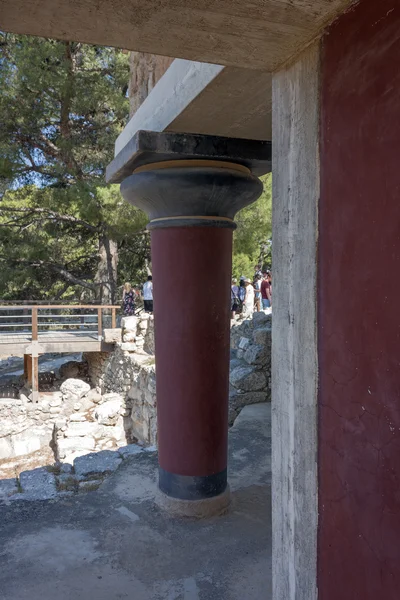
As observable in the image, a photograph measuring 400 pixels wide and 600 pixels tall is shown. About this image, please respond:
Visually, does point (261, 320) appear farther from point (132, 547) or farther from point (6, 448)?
point (132, 547)

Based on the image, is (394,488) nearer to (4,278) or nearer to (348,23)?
(348,23)

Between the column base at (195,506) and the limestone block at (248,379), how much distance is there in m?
2.74

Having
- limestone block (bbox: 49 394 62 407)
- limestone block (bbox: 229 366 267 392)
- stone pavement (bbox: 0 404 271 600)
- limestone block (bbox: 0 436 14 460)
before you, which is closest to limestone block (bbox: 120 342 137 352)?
limestone block (bbox: 49 394 62 407)

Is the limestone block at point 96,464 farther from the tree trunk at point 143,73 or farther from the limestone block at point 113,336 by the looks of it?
the limestone block at point 113,336

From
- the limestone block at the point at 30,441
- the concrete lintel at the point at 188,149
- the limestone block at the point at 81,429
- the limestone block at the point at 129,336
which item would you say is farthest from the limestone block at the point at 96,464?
the limestone block at the point at 129,336

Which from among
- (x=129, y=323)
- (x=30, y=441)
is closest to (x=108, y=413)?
(x=30, y=441)

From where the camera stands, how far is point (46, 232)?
14305mm

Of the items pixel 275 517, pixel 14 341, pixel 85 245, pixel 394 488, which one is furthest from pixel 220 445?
pixel 85 245

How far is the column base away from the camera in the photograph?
3266 millimetres

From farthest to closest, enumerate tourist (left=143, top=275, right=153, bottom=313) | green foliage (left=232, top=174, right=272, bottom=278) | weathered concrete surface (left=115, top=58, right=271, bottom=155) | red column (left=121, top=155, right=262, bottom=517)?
1. green foliage (left=232, top=174, right=272, bottom=278)
2. tourist (left=143, top=275, right=153, bottom=313)
3. red column (left=121, top=155, right=262, bottom=517)
4. weathered concrete surface (left=115, top=58, right=271, bottom=155)

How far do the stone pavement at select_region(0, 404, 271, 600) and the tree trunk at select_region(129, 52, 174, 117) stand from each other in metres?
2.75

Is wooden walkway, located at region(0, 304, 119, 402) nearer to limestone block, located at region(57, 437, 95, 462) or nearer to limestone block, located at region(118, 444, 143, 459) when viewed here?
limestone block, located at region(57, 437, 95, 462)

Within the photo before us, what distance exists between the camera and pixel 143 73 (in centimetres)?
348

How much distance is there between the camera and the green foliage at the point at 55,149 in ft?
40.1
